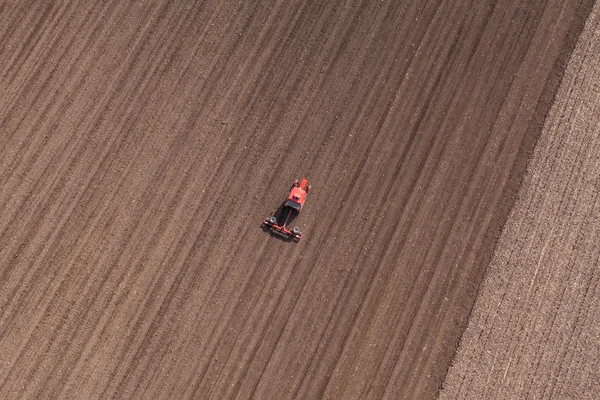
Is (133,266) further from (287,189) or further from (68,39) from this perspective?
(68,39)

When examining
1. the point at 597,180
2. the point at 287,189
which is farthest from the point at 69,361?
the point at 597,180

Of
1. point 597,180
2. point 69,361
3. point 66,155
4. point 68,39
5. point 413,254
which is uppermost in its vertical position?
point 597,180

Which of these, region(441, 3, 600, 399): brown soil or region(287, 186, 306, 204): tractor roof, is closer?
region(441, 3, 600, 399): brown soil

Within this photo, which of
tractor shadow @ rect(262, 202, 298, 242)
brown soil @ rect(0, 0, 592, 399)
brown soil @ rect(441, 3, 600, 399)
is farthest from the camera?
tractor shadow @ rect(262, 202, 298, 242)

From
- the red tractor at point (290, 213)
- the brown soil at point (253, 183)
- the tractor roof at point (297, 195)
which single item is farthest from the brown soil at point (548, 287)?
the tractor roof at point (297, 195)

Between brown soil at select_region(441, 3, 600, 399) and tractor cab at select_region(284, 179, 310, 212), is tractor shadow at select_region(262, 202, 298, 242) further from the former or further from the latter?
brown soil at select_region(441, 3, 600, 399)

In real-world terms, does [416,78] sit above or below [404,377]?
above

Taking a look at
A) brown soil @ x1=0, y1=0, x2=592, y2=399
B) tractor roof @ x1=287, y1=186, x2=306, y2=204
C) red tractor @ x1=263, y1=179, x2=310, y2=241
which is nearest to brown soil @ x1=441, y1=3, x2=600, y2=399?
brown soil @ x1=0, y1=0, x2=592, y2=399

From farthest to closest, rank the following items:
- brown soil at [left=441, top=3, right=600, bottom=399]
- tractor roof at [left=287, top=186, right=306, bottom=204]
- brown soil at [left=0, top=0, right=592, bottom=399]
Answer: tractor roof at [left=287, top=186, right=306, bottom=204] < brown soil at [left=441, top=3, right=600, bottom=399] < brown soil at [left=0, top=0, right=592, bottom=399]
